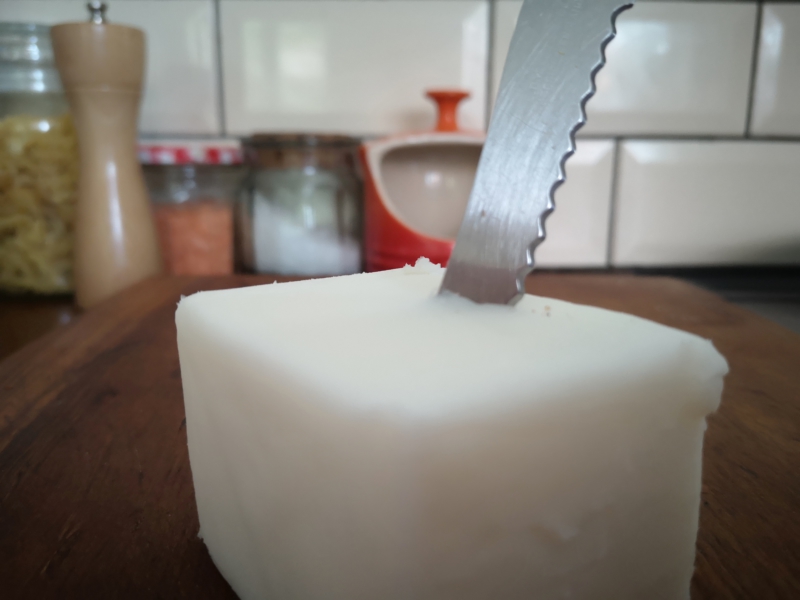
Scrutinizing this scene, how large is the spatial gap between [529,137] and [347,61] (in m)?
0.62

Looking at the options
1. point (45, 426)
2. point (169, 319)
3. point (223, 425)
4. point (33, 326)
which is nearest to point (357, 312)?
point (223, 425)

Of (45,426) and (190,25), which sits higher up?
(190,25)

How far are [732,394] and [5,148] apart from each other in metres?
0.69

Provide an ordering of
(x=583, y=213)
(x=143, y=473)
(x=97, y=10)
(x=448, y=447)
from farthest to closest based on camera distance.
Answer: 1. (x=583, y=213)
2. (x=97, y=10)
3. (x=143, y=473)
4. (x=448, y=447)

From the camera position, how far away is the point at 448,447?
0.51 ft

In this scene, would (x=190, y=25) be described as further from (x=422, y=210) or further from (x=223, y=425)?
(x=223, y=425)

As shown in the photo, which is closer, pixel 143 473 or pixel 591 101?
pixel 143 473

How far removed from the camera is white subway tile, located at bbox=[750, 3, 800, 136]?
2.53 feet

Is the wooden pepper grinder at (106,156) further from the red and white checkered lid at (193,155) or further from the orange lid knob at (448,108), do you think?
the orange lid knob at (448,108)

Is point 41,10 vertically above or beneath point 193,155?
above

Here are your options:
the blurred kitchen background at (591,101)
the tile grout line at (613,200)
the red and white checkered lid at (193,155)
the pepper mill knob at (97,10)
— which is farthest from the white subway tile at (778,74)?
the pepper mill knob at (97,10)

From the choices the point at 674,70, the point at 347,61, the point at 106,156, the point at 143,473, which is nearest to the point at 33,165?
the point at 106,156

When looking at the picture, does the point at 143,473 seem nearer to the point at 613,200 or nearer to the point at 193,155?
the point at 193,155

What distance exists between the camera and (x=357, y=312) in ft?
0.73
